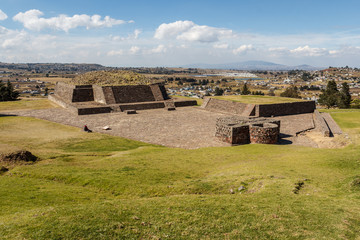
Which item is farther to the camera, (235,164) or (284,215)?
(235,164)

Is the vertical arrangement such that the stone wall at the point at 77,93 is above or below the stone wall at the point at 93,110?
above

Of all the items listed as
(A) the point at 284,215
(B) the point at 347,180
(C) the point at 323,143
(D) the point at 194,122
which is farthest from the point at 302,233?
(D) the point at 194,122

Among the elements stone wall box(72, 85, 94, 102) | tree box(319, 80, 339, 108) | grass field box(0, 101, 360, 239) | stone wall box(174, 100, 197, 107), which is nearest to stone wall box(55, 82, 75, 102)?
stone wall box(72, 85, 94, 102)

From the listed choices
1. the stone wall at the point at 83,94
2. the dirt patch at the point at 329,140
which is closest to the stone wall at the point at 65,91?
the stone wall at the point at 83,94

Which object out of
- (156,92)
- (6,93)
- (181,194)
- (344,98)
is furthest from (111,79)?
(344,98)

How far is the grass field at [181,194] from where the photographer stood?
5.87 m

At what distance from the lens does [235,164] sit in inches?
495

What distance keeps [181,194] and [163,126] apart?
1549 centimetres

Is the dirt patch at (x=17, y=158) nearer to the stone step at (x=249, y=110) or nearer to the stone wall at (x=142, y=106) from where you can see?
the stone wall at (x=142, y=106)

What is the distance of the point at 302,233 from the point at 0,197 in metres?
8.71

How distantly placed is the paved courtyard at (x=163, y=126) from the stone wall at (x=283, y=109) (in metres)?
2.96

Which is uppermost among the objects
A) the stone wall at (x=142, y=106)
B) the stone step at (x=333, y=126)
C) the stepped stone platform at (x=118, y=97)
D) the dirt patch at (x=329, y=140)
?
the stepped stone platform at (x=118, y=97)

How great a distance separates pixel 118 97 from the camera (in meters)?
36.9

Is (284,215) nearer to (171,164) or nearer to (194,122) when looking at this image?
(171,164)
